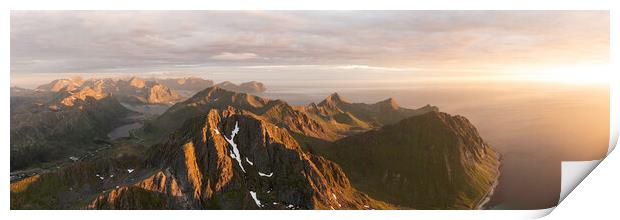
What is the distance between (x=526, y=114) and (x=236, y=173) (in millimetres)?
20732

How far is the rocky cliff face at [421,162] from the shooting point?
2867 cm

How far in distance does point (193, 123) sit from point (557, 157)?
2522cm

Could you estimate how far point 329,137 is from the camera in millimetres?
32000

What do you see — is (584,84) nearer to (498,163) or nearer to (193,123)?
(498,163)

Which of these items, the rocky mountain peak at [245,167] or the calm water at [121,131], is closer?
the rocky mountain peak at [245,167]

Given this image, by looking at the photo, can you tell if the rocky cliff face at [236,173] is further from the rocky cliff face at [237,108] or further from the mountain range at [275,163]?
the rocky cliff face at [237,108]

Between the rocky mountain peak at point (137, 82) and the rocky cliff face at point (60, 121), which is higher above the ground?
the rocky mountain peak at point (137, 82)

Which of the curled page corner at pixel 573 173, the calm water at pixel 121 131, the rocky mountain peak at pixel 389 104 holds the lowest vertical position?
the curled page corner at pixel 573 173

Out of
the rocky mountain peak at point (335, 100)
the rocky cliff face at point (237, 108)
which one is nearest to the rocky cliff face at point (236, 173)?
the rocky cliff face at point (237, 108)

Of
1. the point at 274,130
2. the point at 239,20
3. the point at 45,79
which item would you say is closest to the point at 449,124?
the point at 274,130

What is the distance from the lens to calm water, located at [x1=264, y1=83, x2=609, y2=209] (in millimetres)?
27250

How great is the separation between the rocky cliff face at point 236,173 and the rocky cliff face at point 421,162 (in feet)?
4.78

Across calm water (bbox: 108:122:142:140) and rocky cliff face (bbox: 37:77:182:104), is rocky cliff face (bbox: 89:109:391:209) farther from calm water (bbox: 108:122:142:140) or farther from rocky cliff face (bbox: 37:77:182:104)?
calm water (bbox: 108:122:142:140)

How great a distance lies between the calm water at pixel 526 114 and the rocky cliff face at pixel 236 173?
376 centimetres
